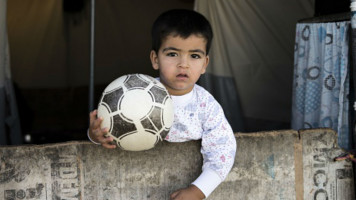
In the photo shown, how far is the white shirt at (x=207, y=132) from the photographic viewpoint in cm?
215

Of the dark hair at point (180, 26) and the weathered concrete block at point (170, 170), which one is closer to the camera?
the dark hair at point (180, 26)

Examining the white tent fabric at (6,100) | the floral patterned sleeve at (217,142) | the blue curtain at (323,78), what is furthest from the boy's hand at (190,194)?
the white tent fabric at (6,100)

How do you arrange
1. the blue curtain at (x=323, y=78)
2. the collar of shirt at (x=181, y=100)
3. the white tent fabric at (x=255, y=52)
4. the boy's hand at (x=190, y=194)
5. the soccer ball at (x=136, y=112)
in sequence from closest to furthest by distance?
the soccer ball at (x=136, y=112), the boy's hand at (x=190, y=194), the collar of shirt at (x=181, y=100), the blue curtain at (x=323, y=78), the white tent fabric at (x=255, y=52)

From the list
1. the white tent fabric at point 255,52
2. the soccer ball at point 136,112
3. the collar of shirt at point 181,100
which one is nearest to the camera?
the soccer ball at point 136,112

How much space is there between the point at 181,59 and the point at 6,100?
81.6 inches

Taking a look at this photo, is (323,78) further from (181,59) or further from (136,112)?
(136,112)

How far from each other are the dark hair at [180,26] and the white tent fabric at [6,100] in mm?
1654

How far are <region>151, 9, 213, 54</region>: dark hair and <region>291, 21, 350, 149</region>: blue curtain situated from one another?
110 cm

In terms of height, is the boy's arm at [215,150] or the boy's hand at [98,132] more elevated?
the boy's hand at [98,132]

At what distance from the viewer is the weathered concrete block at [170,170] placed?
225 cm

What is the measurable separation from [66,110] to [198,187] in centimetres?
557

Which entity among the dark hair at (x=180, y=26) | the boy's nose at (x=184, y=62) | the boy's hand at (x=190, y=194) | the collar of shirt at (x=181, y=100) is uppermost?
the dark hair at (x=180, y=26)

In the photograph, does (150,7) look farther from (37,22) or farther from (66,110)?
(66,110)

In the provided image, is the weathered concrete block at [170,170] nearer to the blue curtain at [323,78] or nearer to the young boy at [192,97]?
the young boy at [192,97]
